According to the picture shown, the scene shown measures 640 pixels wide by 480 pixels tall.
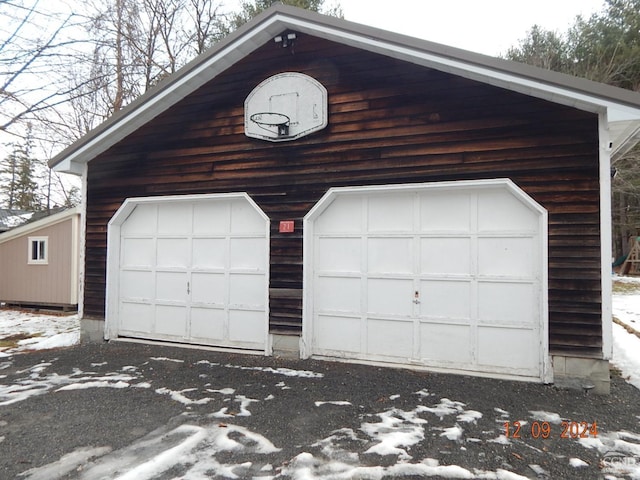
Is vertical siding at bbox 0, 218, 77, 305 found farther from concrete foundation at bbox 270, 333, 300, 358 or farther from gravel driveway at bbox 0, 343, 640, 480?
concrete foundation at bbox 270, 333, 300, 358

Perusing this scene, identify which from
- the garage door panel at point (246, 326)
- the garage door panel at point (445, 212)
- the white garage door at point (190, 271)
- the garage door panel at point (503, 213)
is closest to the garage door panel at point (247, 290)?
the white garage door at point (190, 271)

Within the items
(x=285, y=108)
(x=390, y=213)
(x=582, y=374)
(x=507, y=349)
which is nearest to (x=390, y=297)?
(x=390, y=213)

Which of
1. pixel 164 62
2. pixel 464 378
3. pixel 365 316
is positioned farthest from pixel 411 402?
pixel 164 62

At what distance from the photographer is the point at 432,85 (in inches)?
206

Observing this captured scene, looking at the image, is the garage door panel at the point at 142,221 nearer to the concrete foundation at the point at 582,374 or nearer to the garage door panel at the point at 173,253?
the garage door panel at the point at 173,253

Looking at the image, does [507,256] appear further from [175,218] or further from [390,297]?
[175,218]

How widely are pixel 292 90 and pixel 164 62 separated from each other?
11191 millimetres

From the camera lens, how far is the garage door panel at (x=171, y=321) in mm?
6660

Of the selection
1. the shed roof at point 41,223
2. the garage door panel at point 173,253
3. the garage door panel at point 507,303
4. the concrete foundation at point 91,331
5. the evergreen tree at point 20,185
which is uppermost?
the evergreen tree at point 20,185

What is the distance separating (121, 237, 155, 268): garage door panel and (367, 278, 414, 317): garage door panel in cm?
382

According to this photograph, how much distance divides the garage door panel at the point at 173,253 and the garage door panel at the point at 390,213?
3.10m

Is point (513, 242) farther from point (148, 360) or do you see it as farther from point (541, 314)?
point (148, 360)

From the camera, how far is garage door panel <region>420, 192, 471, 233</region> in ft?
17.2

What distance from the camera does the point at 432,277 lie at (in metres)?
5.33
